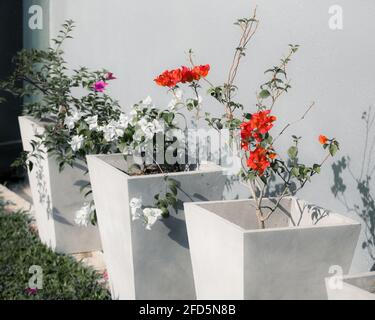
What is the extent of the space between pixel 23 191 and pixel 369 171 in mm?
4034

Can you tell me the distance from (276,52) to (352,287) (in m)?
1.39

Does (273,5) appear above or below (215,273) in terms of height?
above

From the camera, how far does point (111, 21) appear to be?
181 inches

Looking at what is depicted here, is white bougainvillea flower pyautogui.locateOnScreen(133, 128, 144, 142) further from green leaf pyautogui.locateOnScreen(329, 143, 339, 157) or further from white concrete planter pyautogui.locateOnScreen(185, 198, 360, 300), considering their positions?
green leaf pyautogui.locateOnScreen(329, 143, 339, 157)

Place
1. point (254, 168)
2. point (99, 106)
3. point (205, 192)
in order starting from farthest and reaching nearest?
1. point (99, 106)
2. point (205, 192)
3. point (254, 168)

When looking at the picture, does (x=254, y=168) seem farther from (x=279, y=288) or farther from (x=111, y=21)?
(x=111, y=21)

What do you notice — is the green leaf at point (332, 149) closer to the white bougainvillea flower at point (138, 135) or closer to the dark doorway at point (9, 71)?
the white bougainvillea flower at point (138, 135)

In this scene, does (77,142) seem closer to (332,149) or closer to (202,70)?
(202,70)

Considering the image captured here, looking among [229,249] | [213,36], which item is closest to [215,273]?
[229,249]

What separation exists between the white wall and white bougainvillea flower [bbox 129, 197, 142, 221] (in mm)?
664

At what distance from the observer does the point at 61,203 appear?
4113mm

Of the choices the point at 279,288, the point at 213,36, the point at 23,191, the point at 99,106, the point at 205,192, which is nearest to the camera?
the point at 279,288

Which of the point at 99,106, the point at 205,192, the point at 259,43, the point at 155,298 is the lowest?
the point at 155,298

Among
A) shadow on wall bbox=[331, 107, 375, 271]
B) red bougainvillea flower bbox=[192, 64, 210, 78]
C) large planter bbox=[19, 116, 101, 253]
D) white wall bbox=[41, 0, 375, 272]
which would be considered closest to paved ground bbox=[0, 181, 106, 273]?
large planter bbox=[19, 116, 101, 253]
